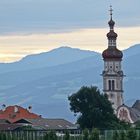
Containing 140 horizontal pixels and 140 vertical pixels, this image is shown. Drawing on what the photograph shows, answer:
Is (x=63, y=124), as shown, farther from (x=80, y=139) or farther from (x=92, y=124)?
(x=80, y=139)

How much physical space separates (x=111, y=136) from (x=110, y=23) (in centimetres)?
8534

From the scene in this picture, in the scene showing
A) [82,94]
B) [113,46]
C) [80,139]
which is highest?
[113,46]

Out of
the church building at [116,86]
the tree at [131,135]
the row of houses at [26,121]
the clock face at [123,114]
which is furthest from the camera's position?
the church building at [116,86]

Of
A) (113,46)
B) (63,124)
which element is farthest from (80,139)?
(113,46)

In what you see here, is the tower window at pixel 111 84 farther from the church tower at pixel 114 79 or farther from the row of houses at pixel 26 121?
the row of houses at pixel 26 121

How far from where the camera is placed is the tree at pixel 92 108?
112062mm

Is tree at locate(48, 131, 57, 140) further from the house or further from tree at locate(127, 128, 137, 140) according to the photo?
the house

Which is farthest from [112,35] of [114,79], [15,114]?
[15,114]

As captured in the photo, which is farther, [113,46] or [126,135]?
[113,46]

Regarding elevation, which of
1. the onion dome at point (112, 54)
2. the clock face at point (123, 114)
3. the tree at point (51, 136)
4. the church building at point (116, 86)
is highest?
the onion dome at point (112, 54)

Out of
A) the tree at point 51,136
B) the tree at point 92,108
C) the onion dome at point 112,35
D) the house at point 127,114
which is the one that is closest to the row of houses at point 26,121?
the tree at point 92,108

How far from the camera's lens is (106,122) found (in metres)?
112

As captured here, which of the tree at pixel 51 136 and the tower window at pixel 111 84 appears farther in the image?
the tower window at pixel 111 84

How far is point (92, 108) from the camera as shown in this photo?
11381cm
